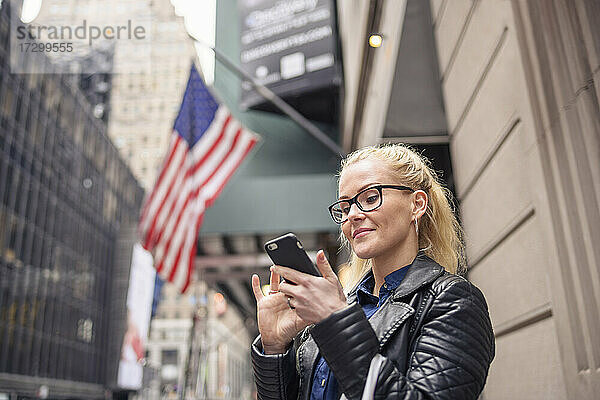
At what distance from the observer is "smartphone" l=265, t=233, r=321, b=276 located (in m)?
1.56

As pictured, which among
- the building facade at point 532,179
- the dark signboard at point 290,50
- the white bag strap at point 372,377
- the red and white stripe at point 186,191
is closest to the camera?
the white bag strap at point 372,377

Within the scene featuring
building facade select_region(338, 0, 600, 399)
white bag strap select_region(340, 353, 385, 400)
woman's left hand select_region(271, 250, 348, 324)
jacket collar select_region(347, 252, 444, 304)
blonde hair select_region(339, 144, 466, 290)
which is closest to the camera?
white bag strap select_region(340, 353, 385, 400)

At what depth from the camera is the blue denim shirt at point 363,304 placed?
1.69 m

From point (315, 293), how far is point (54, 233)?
3245 cm

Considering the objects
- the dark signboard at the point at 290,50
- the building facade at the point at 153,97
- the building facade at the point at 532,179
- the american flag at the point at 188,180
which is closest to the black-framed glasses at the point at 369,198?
the building facade at the point at 532,179

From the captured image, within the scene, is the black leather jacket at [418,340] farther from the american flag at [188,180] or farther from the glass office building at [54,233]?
the glass office building at [54,233]

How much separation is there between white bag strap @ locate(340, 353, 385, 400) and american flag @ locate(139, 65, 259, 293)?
730 centimetres

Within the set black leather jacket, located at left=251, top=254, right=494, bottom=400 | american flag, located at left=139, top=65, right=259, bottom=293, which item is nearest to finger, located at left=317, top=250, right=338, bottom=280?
black leather jacket, located at left=251, top=254, right=494, bottom=400

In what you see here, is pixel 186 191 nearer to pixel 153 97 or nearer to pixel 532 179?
pixel 532 179

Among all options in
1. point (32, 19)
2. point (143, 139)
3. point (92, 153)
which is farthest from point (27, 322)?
point (32, 19)

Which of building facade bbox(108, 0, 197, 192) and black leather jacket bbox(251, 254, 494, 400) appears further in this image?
building facade bbox(108, 0, 197, 192)

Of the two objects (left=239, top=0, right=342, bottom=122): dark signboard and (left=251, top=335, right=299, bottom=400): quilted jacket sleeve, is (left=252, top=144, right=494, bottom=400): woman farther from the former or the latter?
(left=239, top=0, right=342, bottom=122): dark signboard

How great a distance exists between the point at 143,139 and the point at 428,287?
39935 mm

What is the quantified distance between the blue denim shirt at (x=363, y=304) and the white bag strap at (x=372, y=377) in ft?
0.96
